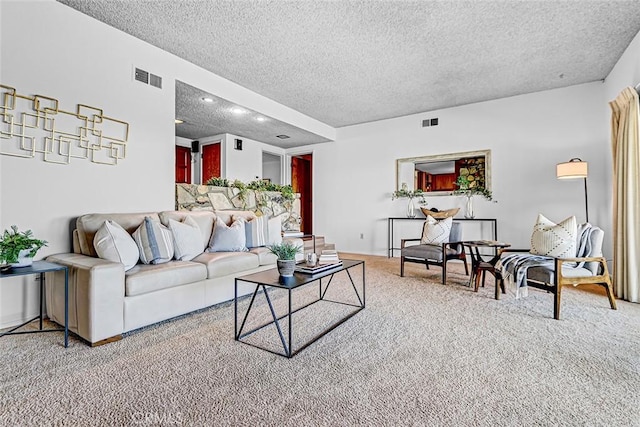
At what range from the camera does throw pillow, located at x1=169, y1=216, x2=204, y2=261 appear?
116 inches

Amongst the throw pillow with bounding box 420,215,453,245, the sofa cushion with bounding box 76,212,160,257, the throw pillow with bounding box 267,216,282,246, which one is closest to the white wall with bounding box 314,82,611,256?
the throw pillow with bounding box 420,215,453,245

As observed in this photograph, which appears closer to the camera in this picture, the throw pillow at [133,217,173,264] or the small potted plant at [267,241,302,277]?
the small potted plant at [267,241,302,277]

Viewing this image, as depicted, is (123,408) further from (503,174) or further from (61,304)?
(503,174)

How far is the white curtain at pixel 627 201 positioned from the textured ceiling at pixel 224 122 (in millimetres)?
4468

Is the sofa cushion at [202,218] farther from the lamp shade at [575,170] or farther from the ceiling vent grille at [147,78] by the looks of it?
the lamp shade at [575,170]

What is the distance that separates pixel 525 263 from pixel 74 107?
4.36 m

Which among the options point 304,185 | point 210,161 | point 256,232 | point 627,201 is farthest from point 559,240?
point 304,185

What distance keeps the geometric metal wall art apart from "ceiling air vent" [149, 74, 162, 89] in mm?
606

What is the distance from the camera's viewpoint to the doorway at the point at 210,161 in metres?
6.70

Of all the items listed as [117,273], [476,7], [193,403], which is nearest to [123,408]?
[193,403]

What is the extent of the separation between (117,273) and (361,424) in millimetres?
1832

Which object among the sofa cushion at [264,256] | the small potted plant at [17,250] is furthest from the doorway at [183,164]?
the small potted plant at [17,250]

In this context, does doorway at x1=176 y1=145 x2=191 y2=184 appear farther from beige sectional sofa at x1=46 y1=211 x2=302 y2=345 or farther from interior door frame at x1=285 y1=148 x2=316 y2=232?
beige sectional sofa at x1=46 y1=211 x2=302 y2=345

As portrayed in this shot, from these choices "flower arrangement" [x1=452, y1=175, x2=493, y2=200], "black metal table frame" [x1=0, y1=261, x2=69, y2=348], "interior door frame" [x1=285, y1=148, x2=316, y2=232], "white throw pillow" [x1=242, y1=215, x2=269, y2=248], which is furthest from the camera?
"interior door frame" [x1=285, y1=148, x2=316, y2=232]
